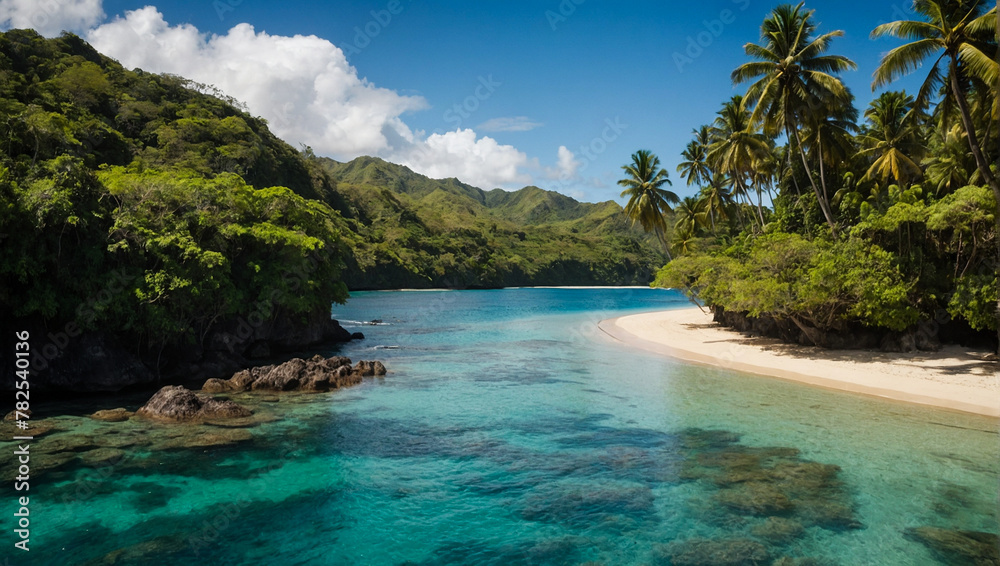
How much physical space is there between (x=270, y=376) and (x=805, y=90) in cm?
2664

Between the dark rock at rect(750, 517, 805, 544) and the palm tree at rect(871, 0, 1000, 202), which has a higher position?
the palm tree at rect(871, 0, 1000, 202)

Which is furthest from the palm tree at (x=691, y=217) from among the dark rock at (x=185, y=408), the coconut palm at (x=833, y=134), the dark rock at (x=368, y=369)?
the dark rock at (x=185, y=408)

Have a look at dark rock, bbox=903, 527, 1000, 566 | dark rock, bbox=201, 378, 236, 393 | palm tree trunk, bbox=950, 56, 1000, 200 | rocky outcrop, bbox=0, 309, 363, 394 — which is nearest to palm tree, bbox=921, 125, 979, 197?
palm tree trunk, bbox=950, 56, 1000, 200

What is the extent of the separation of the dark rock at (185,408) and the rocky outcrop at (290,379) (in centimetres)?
291

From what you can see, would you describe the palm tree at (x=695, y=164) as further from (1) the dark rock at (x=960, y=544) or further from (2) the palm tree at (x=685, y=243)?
(1) the dark rock at (x=960, y=544)

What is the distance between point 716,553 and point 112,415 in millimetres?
15568

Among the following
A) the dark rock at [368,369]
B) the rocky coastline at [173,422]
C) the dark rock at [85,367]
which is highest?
the dark rock at [85,367]

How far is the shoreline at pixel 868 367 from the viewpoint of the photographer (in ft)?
53.0

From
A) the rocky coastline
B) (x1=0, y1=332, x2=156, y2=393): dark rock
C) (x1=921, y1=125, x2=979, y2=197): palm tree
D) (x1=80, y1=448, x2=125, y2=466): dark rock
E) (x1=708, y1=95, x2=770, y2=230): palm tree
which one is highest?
(x1=708, y1=95, x2=770, y2=230): palm tree

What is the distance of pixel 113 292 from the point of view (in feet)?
52.4

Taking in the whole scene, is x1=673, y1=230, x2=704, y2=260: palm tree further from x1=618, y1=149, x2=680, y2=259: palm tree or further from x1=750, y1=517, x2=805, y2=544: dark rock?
x1=750, y1=517, x2=805, y2=544: dark rock

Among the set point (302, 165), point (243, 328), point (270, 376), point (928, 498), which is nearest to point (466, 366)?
point (270, 376)

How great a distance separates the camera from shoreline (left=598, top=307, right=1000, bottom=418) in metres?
16.2

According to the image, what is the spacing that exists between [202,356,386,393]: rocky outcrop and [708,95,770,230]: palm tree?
23.9 meters
